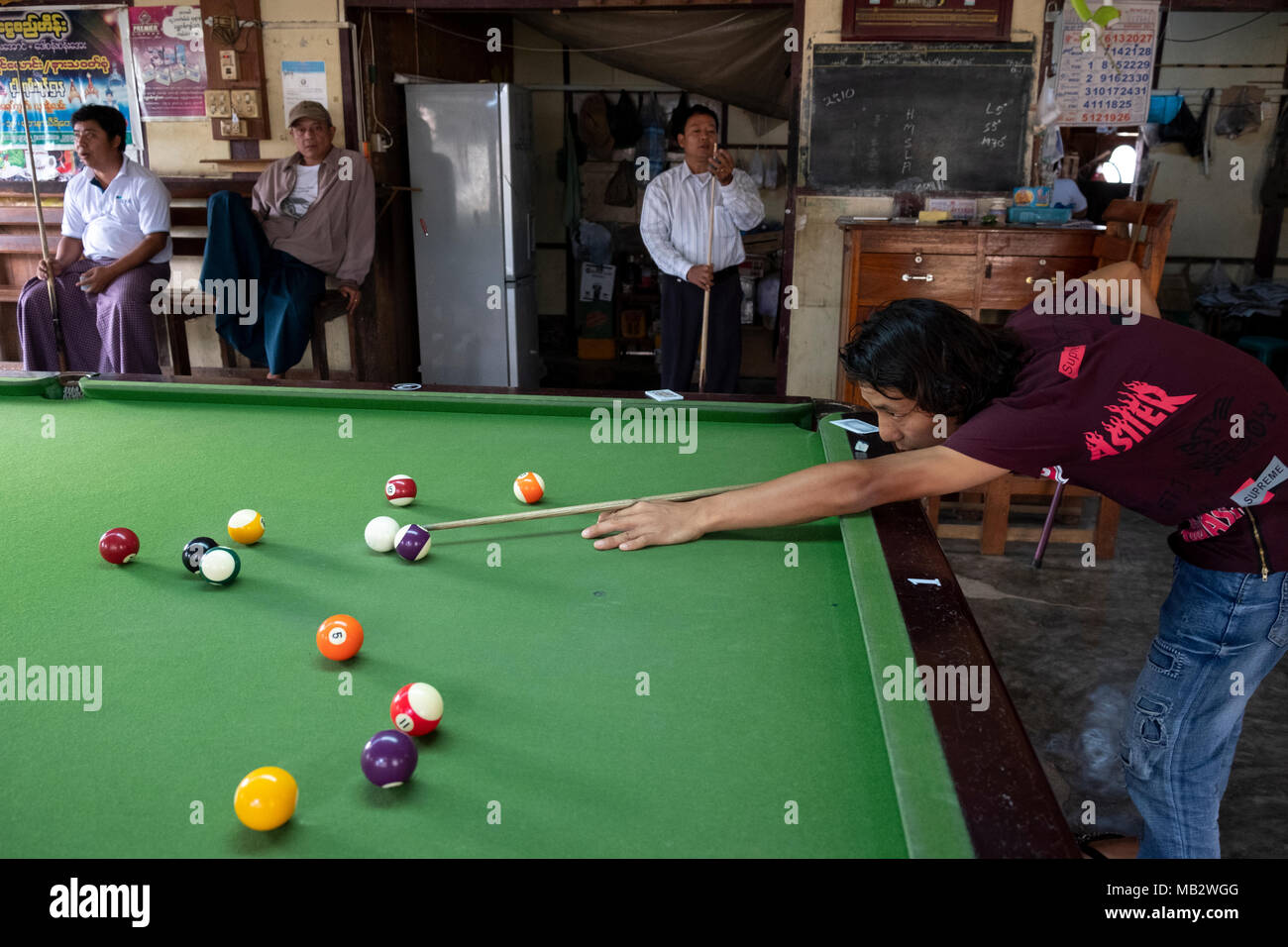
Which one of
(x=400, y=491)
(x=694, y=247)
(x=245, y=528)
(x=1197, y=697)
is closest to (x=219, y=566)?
(x=245, y=528)

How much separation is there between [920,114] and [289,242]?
3.19m

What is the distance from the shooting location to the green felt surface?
1034 mm

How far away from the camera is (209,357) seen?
237 inches

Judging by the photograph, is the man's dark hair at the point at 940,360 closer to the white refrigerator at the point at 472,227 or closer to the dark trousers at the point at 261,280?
the dark trousers at the point at 261,280

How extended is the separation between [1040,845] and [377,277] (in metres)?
5.34

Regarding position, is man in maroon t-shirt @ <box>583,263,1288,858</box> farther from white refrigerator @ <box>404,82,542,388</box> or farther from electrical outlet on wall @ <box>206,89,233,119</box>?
electrical outlet on wall @ <box>206,89,233,119</box>

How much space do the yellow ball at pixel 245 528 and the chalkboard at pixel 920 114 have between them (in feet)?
13.0

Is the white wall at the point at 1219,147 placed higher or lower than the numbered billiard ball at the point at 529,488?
higher

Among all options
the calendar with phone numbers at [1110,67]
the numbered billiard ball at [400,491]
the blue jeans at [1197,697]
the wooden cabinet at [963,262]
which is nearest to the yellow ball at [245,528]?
the numbered billiard ball at [400,491]

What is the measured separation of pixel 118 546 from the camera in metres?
1.69

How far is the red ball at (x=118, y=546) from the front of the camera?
169 centimetres

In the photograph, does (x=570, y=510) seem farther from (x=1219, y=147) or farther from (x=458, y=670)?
(x=1219, y=147)

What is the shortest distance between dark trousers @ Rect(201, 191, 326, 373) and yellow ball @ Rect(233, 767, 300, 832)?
168 inches

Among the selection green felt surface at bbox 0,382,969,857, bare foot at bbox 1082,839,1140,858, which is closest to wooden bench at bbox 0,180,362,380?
green felt surface at bbox 0,382,969,857
